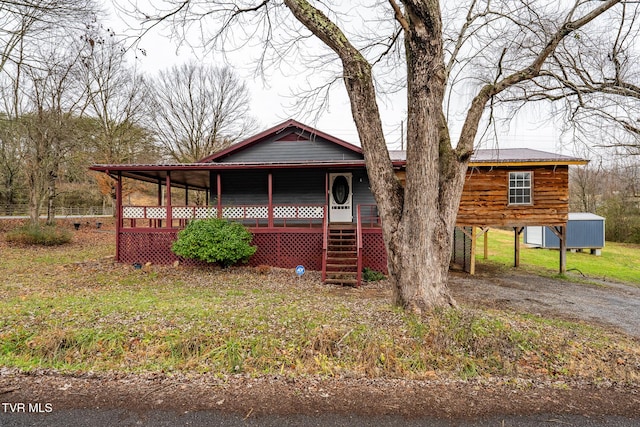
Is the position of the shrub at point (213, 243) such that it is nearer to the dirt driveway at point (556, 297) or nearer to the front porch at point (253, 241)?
→ the front porch at point (253, 241)

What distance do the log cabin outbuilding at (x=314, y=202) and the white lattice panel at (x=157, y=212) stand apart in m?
0.03

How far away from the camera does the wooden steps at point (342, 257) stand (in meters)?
9.50

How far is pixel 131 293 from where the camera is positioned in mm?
7258

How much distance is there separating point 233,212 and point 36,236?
1033 cm

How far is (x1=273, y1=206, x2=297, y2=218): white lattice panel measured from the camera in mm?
11711

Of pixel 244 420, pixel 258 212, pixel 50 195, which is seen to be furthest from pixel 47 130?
pixel 244 420

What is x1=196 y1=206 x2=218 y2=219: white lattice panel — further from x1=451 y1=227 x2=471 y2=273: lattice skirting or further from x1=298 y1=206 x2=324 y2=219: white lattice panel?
x1=451 y1=227 x2=471 y2=273: lattice skirting

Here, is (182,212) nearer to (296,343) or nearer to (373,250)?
(373,250)

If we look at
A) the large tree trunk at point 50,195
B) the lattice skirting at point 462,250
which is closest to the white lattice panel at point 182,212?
the lattice skirting at point 462,250

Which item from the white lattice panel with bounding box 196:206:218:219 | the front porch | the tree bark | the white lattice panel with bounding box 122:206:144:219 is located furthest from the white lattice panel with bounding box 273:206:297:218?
the tree bark

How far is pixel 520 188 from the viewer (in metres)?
12.3

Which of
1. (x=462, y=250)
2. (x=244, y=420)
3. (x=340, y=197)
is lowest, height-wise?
(x=244, y=420)

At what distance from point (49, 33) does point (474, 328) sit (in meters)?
14.0

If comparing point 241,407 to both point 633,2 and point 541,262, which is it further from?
point 541,262
